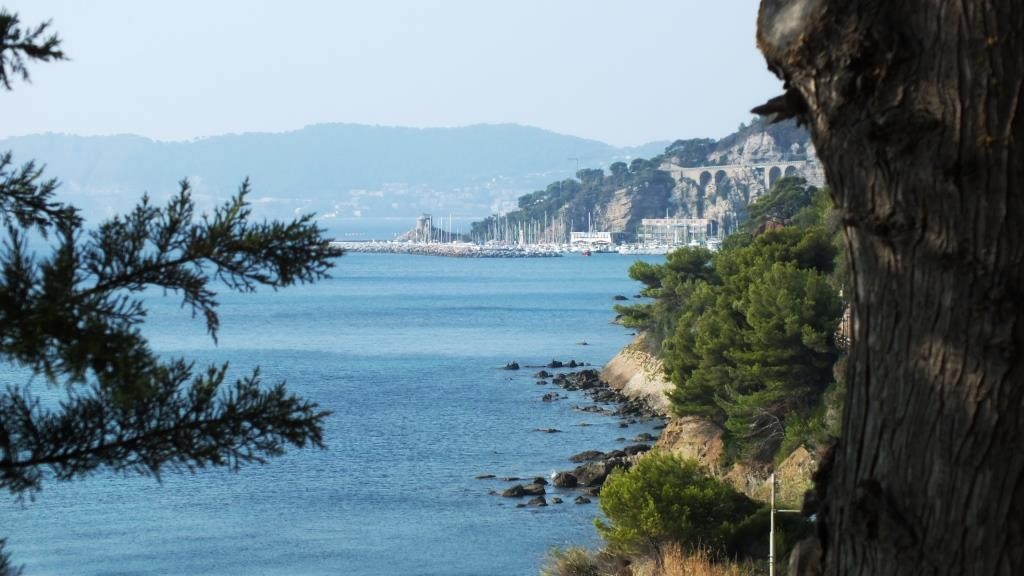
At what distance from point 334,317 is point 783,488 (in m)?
62.6

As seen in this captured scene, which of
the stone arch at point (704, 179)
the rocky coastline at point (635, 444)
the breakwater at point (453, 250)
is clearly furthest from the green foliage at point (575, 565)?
the stone arch at point (704, 179)

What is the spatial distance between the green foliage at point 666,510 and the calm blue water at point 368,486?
4623mm

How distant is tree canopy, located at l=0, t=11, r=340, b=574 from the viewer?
10.7 ft

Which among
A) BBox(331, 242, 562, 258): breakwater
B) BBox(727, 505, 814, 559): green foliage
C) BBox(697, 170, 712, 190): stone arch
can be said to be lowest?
BBox(727, 505, 814, 559): green foliage

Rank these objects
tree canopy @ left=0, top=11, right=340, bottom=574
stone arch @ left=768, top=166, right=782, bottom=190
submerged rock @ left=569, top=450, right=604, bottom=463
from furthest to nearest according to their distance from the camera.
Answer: stone arch @ left=768, top=166, right=782, bottom=190 → submerged rock @ left=569, top=450, right=604, bottom=463 → tree canopy @ left=0, top=11, right=340, bottom=574

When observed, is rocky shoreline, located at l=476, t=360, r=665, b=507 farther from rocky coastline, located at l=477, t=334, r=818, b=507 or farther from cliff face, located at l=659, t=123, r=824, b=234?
cliff face, located at l=659, t=123, r=824, b=234

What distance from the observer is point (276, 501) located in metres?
31.3

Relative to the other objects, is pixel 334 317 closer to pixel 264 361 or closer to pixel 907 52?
pixel 264 361

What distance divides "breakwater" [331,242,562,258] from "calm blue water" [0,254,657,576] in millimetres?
97254

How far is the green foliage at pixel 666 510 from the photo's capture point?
19.6 metres

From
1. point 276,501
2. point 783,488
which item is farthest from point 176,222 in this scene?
point 276,501

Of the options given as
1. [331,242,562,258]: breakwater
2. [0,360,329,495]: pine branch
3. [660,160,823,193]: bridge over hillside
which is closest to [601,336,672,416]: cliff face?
[0,360,329,495]: pine branch

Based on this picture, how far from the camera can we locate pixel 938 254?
2.43 m

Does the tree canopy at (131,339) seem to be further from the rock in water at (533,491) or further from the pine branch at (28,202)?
the rock in water at (533,491)
